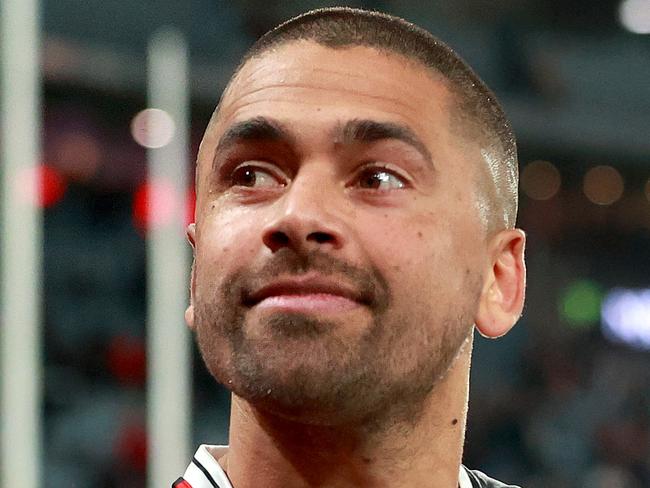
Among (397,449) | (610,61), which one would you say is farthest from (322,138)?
(610,61)

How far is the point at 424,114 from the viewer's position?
1952 mm

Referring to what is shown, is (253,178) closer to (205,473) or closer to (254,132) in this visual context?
(254,132)

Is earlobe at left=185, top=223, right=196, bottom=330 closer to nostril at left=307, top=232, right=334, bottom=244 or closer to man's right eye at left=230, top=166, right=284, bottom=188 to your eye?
man's right eye at left=230, top=166, right=284, bottom=188

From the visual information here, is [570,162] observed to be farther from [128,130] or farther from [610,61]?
[128,130]

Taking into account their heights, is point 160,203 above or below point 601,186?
below

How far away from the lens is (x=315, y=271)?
1.73 meters

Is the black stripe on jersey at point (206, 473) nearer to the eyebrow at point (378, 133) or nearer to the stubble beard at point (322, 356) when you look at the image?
the stubble beard at point (322, 356)

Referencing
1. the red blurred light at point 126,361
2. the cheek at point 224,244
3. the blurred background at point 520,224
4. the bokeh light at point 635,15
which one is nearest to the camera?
the cheek at point 224,244

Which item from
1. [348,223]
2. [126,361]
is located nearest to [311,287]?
[348,223]

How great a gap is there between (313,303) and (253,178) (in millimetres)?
291

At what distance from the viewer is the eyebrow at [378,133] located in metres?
1.87

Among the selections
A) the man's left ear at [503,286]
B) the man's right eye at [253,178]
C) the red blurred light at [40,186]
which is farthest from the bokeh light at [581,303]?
the man's right eye at [253,178]

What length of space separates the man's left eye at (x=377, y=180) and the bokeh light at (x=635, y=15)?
32.1ft

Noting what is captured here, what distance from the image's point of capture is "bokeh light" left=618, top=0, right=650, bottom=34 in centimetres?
1124
